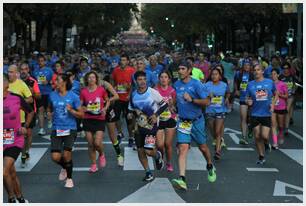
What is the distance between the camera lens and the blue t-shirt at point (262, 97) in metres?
Result: 11.3

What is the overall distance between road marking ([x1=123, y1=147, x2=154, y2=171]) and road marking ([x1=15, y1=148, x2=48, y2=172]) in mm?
1453

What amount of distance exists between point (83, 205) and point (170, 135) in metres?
2.47

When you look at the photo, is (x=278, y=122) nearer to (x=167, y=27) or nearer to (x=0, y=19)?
(x=0, y=19)

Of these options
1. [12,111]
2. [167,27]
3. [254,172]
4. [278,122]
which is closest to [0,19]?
[12,111]

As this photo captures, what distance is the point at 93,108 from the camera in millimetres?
10094

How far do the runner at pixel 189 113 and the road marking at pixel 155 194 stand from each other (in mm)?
439

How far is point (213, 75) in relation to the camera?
11.9m

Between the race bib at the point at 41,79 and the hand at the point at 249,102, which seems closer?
the hand at the point at 249,102

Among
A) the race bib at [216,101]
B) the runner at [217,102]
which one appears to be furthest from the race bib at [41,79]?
the race bib at [216,101]

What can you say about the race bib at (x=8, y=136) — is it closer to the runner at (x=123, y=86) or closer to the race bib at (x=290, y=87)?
the runner at (x=123, y=86)

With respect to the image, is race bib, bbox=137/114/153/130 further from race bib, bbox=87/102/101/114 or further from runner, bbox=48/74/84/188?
race bib, bbox=87/102/101/114

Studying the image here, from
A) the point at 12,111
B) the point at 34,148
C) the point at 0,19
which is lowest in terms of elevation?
the point at 34,148

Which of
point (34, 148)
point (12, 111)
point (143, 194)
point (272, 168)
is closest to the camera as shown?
point (12, 111)

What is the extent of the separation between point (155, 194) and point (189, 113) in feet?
4.16
